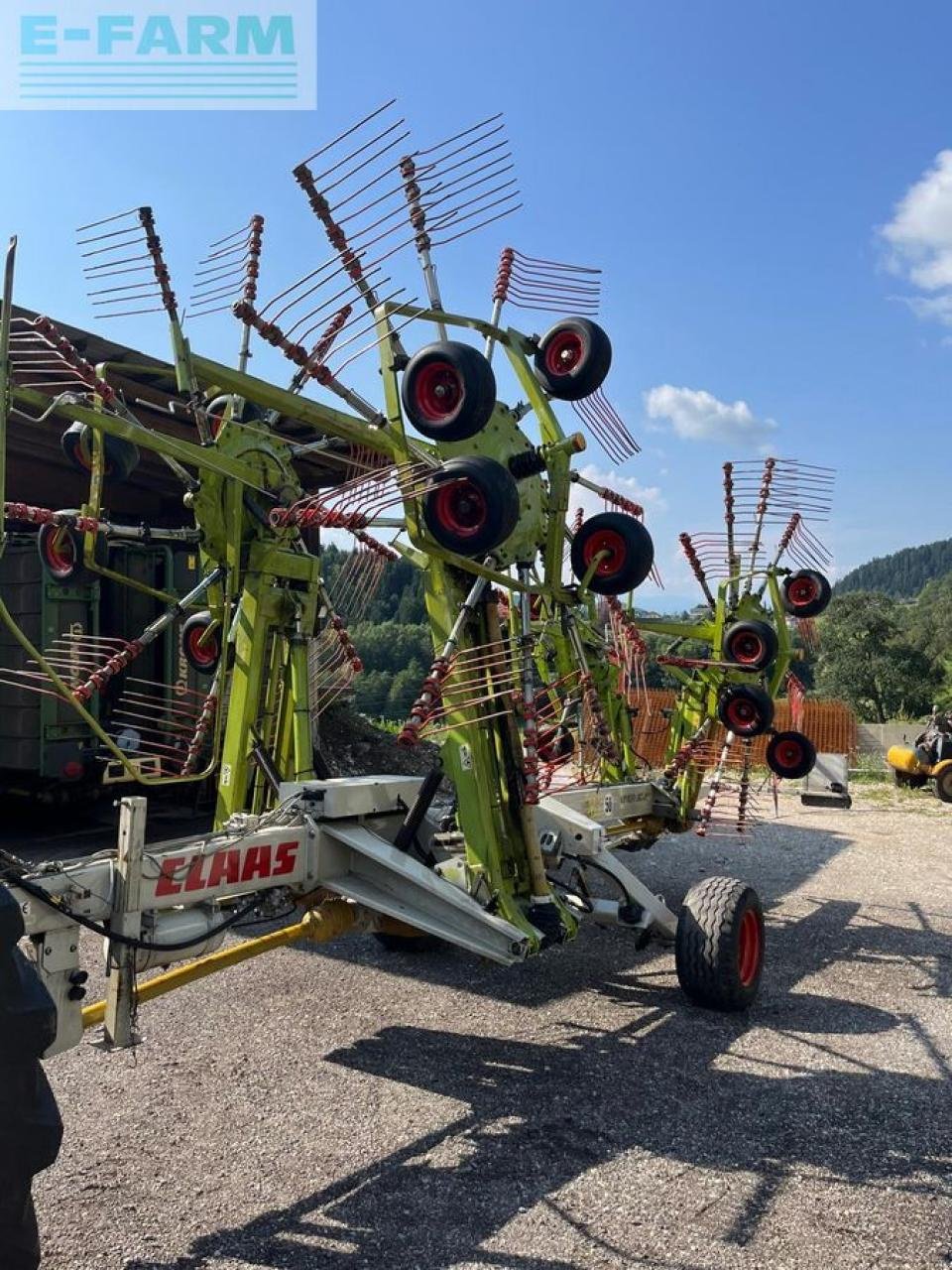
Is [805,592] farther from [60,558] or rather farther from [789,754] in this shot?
[60,558]

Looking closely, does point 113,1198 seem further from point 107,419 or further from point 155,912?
point 107,419

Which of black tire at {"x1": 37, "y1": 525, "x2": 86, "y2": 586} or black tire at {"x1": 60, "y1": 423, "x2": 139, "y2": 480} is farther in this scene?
black tire at {"x1": 37, "y1": 525, "x2": 86, "y2": 586}

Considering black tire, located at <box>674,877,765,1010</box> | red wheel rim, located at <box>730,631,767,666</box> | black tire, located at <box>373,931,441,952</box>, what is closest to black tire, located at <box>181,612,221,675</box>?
black tire, located at <box>373,931,441,952</box>

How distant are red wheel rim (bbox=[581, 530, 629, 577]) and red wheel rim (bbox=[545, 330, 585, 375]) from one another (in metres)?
1.04

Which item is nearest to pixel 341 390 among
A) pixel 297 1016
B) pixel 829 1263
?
pixel 297 1016

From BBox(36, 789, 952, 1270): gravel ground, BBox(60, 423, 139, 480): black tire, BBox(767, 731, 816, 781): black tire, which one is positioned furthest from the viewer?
BBox(767, 731, 816, 781): black tire

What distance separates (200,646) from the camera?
773 centimetres

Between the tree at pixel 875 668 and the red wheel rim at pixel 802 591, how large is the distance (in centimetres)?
3945

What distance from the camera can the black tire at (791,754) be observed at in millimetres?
9672

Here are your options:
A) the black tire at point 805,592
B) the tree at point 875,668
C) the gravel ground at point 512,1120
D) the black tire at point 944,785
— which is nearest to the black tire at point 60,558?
the gravel ground at point 512,1120

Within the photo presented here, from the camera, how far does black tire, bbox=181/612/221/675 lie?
7.70 m

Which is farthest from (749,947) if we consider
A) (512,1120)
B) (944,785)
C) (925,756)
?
(925,756)

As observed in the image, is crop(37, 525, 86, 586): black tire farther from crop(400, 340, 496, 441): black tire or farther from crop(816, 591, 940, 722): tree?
crop(816, 591, 940, 722): tree

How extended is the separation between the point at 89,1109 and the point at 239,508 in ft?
10.9
